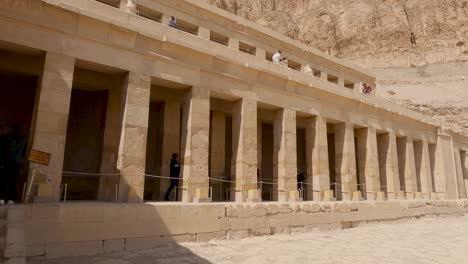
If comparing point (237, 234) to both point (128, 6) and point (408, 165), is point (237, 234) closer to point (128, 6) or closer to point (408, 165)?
point (128, 6)

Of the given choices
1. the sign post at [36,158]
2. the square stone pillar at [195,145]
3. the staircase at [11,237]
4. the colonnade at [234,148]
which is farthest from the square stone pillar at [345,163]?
the staircase at [11,237]

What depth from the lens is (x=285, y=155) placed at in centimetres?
1138

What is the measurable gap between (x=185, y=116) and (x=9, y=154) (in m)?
4.24

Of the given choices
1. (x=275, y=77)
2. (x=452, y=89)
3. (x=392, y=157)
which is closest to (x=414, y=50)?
(x=452, y=89)

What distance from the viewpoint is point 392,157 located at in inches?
623

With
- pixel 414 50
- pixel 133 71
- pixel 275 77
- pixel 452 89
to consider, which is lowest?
pixel 133 71

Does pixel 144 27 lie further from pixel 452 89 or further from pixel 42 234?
pixel 452 89

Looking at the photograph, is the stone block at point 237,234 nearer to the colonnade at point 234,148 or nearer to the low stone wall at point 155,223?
the low stone wall at point 155,223

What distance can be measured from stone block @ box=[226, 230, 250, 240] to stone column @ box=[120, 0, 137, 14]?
30.7 feet

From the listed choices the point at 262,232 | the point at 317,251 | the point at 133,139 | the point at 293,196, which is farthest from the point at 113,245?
the point at 293,196

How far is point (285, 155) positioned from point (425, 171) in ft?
34.6

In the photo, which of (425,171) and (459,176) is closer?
(425,171)

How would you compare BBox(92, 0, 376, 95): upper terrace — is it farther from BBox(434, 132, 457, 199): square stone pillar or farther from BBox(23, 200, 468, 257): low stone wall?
BBox(434, 132, 457, 199): square stone pillar

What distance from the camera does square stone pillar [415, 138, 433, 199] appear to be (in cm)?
1742
